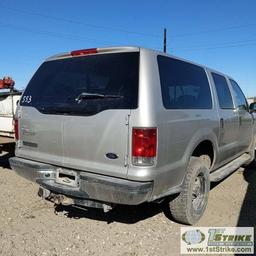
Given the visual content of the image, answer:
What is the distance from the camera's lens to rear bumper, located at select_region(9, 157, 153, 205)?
365 cm

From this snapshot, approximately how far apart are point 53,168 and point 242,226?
255 centimetres

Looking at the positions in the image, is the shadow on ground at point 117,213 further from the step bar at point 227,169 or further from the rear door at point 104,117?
the rear door at point 104,117

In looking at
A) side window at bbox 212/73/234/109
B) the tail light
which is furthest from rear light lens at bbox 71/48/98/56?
side window at bbox 212/73/234/109

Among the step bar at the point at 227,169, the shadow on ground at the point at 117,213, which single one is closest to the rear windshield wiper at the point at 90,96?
the shadow on ground at the point at 117,213

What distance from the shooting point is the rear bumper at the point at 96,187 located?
3.65 meters

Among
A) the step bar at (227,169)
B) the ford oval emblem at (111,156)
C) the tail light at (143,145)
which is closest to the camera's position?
the tail light at (143,145)

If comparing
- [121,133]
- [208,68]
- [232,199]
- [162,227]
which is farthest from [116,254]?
[208,68]

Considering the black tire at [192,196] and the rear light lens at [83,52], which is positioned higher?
the rear light lens at [83,52]

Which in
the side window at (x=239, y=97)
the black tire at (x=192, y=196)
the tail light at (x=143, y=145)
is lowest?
the black tire at (x=192, y=196)

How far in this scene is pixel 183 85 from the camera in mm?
4562

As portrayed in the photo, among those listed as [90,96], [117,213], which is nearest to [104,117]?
[90,96]

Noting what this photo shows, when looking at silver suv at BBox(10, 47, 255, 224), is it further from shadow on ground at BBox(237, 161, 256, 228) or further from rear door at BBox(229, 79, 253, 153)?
rear door at BBox(229, 79, 253, 153)

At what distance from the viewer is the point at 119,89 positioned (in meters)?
3.86

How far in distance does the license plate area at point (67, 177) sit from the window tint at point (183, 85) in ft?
4.18
